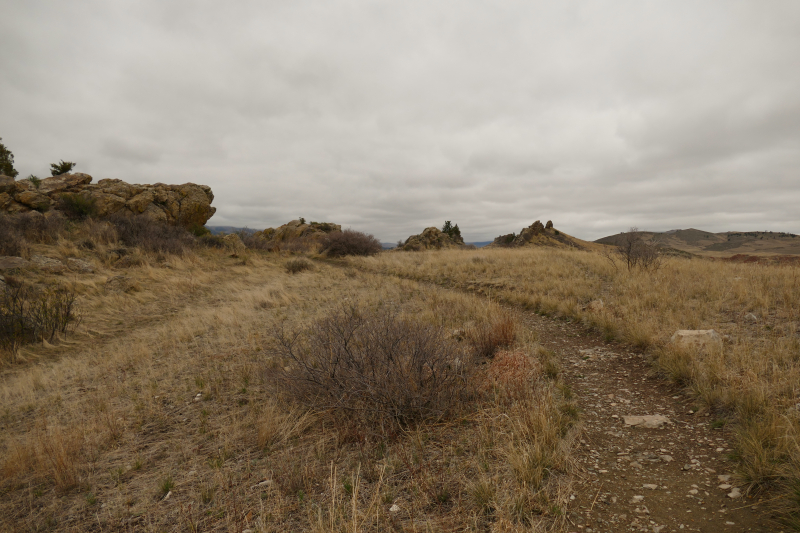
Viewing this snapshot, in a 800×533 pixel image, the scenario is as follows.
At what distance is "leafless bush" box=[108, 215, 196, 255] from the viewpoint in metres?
17.0

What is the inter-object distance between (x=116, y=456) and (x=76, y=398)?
2.37 meters

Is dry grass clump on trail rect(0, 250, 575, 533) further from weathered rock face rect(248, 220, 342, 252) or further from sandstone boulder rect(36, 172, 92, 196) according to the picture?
weathered rock face rect(248, 220, 342, 252)

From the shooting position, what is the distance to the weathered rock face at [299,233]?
33.8m

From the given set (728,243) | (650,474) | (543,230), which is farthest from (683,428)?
(728,243)

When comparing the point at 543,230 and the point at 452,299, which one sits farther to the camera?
the point at 543,230

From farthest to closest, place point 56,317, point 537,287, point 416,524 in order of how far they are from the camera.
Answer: point 537,287 < point 56,317 < point 416,524

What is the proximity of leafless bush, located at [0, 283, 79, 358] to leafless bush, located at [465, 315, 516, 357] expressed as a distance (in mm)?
9618

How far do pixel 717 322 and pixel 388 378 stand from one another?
→ 6.61 meters

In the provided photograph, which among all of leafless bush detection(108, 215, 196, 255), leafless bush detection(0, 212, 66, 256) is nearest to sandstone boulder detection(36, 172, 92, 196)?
leafless bush detection(108, 215, 196, 255)

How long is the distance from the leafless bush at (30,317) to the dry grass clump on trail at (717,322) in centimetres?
1200

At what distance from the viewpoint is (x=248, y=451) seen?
12.5 ft

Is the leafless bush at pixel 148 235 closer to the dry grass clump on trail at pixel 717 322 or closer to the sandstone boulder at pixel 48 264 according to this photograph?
the sandstone boulder at pixel 48 264

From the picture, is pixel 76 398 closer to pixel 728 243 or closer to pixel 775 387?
pixel 775 387

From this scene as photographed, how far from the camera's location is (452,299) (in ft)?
34.6
